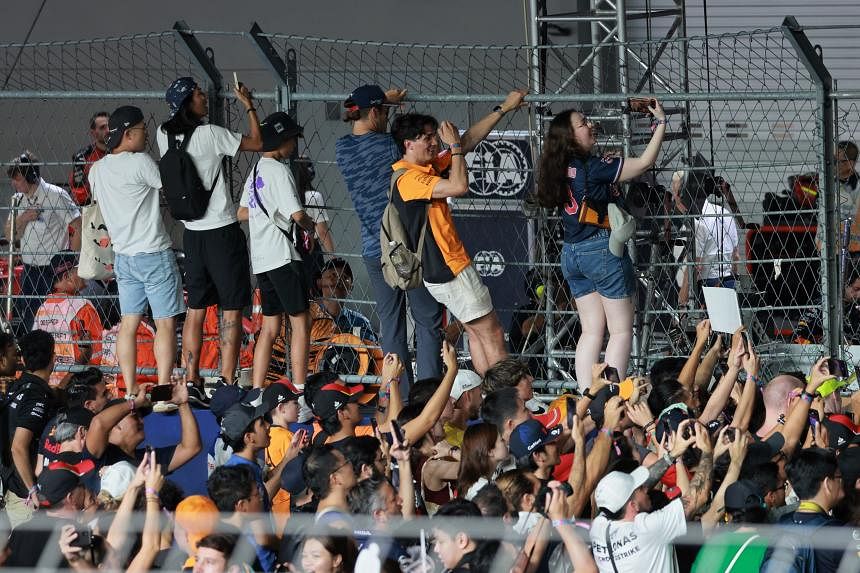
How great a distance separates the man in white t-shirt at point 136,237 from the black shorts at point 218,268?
0.42ft

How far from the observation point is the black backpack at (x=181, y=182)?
8.25 m

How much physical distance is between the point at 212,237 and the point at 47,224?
216 cm

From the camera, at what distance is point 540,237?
9.02 meters

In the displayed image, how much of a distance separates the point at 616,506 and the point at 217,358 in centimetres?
499

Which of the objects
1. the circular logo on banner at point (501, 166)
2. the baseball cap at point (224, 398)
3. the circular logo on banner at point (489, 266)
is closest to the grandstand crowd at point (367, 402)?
the baseball cap at point (224, 398)

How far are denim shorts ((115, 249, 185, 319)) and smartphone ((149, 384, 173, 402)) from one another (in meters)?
0.49

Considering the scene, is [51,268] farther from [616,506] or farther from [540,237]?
[616,506]

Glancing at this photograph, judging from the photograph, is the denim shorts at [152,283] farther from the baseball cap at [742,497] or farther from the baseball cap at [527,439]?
the baseball cap at [742,497]

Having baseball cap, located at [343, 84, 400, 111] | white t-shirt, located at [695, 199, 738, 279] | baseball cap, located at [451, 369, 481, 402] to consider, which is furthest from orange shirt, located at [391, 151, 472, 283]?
white t-shirt, located at [695, 199, 738, 279]

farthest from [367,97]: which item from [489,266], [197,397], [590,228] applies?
[489,266]

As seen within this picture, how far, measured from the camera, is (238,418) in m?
6.76

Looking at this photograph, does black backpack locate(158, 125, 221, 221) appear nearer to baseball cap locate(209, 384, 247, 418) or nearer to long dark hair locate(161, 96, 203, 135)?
long dark hair locate(161, 96, 203, 135)

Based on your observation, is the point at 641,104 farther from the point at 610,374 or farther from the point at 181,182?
the point at 181,182

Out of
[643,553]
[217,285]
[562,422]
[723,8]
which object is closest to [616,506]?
[643,553]
